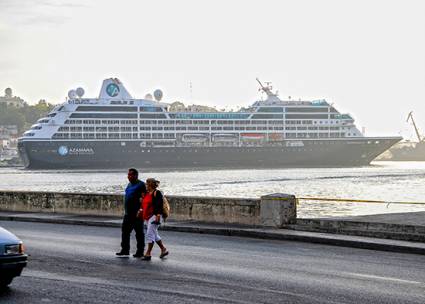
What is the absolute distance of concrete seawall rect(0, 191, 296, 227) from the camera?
59.9 ft

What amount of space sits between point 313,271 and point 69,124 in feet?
433

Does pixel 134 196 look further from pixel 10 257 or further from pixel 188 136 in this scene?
pixel 188 136

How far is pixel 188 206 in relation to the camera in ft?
68.2

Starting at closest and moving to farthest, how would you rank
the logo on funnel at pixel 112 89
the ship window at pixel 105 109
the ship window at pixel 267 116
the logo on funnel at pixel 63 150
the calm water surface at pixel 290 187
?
the calm water surface at pixel 290 187, the logo on funnel at pixel 63 150, the ship window at pixel 105 109, the logo on funnel at pixel 112 89, the ship window at pixel 267 116

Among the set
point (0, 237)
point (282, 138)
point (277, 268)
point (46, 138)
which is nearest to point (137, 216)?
point (277, 268)

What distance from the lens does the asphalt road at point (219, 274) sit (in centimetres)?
1002

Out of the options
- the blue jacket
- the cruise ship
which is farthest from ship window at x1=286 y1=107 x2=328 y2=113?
the blue jacket

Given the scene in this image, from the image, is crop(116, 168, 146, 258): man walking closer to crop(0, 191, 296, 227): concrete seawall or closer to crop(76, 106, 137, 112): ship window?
crop(0, 191, 296, 227): concrete seawall

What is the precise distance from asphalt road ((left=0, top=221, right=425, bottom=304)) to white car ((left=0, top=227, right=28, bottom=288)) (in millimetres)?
302

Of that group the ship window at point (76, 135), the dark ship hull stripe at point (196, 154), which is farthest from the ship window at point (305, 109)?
the ship window at point (76, 135)

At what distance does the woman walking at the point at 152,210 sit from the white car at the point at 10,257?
3768 millimetres

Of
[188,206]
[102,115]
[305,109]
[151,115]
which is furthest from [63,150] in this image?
[188,206]

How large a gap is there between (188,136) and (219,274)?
136m

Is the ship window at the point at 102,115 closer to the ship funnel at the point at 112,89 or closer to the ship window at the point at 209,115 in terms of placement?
the ship funnel at the point at 112,89
